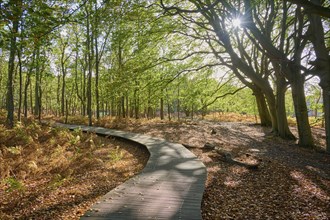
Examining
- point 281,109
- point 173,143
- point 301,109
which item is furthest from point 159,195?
point 281,109

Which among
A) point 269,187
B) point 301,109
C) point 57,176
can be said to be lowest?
point 269,187

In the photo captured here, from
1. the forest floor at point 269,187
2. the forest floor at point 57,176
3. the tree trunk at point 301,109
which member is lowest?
the forest floor at point 269,187

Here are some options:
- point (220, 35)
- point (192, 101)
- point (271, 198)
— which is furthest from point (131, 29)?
point (271, 198)

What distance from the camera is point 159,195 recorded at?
Answer: 5.80 m

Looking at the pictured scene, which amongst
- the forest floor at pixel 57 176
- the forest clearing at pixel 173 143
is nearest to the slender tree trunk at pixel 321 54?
the forest clearing at pixel 173 143

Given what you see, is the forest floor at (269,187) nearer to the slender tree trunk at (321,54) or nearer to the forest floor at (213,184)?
the forest floor at (213,184)

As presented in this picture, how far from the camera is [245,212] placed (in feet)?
17.9

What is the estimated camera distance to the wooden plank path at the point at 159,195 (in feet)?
15.7

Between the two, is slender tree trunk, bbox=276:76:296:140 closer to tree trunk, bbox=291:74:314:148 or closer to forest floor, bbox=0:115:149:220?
tree trunk, bbox=291:74:314:148

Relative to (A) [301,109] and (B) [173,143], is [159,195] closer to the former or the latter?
(B) [173,143]

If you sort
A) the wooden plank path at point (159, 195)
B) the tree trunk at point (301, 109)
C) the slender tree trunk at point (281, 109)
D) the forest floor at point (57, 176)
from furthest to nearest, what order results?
1. the slender tree trunk at point (281, 109)
2. the tree trunk at point (301, 109)
3. the forest floor at point (57, 176)
4. the wooden plank path at point (159, 195)

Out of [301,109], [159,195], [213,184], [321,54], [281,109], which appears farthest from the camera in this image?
[281,109]

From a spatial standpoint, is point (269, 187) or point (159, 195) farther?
point (269, 187)

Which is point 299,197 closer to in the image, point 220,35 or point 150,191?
point 150,191
